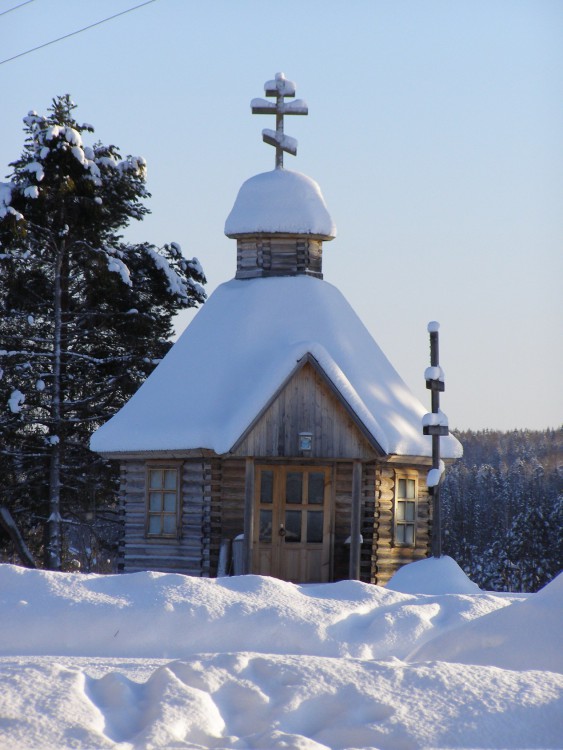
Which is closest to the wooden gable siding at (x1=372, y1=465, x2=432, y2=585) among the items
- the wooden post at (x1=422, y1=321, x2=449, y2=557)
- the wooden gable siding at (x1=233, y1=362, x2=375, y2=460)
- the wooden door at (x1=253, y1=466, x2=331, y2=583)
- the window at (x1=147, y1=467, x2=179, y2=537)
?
the wooden post at (x1=422, y1=321, x2=449, y2=557)

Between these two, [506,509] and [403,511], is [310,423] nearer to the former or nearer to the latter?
[403,511]

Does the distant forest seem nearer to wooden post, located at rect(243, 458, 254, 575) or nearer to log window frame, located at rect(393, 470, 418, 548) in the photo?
log window frame, located at rect(393, 470, 418, 548)

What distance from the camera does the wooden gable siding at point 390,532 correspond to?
1934 cm

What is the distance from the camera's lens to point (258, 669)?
25.7ft

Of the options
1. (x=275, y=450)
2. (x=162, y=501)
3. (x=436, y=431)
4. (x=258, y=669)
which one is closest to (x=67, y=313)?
(x=162, y=501)

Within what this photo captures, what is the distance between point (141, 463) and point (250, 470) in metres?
2.34

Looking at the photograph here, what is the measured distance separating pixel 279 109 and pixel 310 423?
721 centimetres

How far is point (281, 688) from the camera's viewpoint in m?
7.56

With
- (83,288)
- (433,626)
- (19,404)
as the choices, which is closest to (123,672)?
(433,626)

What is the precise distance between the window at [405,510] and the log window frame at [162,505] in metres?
3.57

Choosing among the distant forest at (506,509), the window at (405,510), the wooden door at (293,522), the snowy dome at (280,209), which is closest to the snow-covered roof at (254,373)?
the window at (405,510)

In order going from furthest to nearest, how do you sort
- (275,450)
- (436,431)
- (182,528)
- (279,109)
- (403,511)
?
(279,109), (403,511), (182,528), (436,431), (275,450)

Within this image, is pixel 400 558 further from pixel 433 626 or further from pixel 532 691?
pixel 532 691

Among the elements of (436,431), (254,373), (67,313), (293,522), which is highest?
(67,313)
